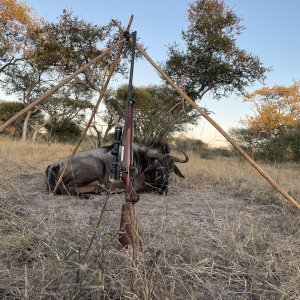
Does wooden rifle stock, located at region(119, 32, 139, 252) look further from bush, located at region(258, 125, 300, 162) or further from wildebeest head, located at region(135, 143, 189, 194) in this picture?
bush, located at region(258, 125, 300, 162)

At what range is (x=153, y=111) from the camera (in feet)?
47.0

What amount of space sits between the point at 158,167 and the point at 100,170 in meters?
0.93

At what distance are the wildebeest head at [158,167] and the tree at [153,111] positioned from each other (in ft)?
0.63

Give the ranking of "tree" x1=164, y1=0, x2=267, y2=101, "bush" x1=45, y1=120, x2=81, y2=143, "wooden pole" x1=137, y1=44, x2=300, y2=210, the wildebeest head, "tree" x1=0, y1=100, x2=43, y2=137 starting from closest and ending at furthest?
1. "wooden pole" x1=137, y1=44, x2=300, y2=210
2. the wildebeest head
3. "tree" x1=164, y1=0, x2=267, y2=101
4. "tree" x1=0, y1=100, x2=43, y2=137
5. "bush" x1=45, y1=120, x2=81, y2=143

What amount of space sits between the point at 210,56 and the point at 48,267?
43.3 ft

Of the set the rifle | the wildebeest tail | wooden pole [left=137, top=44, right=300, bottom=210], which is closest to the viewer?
the rifle

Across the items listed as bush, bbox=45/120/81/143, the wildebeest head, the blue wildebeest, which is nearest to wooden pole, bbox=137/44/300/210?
the blue wildebeest

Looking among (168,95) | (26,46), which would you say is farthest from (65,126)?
(168,95)

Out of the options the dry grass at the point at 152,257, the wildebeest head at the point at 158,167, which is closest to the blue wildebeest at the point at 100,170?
the wildebeest head at the point at 158,167

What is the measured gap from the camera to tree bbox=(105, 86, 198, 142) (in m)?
6.71

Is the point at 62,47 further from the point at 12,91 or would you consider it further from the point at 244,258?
the point at 244,258

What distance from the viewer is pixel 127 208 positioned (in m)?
Answer: 2.68

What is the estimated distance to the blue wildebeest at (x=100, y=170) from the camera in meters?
5.62

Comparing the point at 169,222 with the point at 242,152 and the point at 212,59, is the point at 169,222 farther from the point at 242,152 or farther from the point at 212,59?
the point at 212,59
